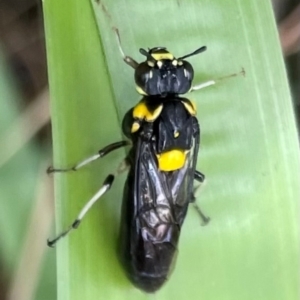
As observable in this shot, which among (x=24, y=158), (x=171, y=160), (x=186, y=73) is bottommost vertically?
(x=24, y=158)

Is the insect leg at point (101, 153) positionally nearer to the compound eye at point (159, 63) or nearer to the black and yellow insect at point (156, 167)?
the black and yellow insect at point (156, 167)

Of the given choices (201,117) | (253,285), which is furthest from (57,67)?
(253,285)

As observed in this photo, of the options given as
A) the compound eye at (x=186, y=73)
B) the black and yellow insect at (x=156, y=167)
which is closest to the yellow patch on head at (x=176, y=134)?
the black and yellow insect at (x=156, y=167)

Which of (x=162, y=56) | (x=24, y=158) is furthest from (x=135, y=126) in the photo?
(x=24, y=158)

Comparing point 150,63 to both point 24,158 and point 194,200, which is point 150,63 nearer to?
point 194,200

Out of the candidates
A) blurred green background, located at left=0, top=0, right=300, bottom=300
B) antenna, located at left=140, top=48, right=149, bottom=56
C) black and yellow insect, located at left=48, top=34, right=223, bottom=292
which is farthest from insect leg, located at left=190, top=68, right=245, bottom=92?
blurred green background, located at left=0, top=0, right=300, bottom=300

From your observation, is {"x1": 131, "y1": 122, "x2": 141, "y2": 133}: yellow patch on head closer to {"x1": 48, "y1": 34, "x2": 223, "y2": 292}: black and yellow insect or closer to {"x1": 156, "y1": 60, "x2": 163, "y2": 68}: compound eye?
{"x1": 48, "y1": 34, "x2": 223, "y2": 292}: black and yellow insect

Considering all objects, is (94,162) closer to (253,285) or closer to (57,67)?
(57,67)
